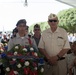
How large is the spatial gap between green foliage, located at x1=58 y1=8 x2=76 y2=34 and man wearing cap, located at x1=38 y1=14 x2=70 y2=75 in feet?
118

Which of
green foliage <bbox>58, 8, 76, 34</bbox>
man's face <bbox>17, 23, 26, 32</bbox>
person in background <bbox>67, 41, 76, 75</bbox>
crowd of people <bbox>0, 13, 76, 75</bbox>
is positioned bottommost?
person in background <bbox>67, 41, 76, 75</bbox>

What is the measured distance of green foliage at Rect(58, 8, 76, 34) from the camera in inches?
1615

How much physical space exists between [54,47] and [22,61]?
87cm

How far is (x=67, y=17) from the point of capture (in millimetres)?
45469

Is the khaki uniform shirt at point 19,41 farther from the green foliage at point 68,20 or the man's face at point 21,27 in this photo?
the green foliage at point 68,20

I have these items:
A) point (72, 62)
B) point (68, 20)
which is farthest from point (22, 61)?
point (68, 20)

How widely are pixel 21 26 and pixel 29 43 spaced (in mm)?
→ 327

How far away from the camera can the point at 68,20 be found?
44031 mm

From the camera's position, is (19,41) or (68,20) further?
(68,20)

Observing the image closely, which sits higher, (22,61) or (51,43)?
(51,43)

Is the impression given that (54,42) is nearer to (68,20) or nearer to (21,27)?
(21,27)

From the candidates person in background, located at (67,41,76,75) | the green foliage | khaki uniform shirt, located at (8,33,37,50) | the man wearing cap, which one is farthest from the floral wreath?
the green foliage

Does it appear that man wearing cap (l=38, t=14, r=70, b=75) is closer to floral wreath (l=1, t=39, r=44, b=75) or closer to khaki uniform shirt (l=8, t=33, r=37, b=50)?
khaki uniform shirt (l=8, t=33, r=37, b=50)

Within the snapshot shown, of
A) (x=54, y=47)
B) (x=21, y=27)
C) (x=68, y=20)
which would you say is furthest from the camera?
(x=68, y=20)
